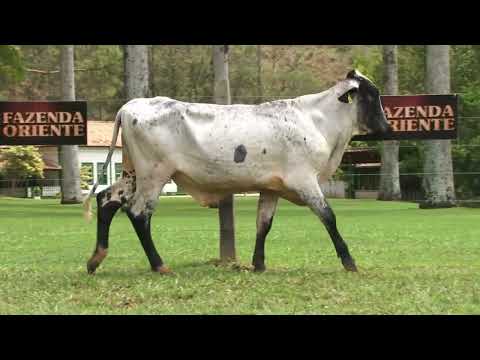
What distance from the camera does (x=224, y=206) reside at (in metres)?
9.66

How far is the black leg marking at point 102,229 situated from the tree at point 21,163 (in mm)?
35833

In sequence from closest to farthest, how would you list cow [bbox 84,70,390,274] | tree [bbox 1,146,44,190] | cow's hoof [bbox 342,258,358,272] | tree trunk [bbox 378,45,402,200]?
cow [bbox 84,70,390,274], cow's hoof [bbox 342,258,358,272], tree trunk [bbox 378,45,402,200], tree [bbox 1,146,44,190]

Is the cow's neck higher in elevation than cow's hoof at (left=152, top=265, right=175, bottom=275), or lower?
higher

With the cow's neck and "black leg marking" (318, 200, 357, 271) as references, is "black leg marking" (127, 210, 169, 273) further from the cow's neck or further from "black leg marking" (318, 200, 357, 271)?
the cow's neck

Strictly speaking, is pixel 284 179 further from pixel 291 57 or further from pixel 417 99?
pixel 291 57

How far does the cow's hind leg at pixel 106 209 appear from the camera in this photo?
8.21 metres

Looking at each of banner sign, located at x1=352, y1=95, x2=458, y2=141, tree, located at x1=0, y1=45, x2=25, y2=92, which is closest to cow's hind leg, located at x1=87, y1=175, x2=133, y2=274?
banner sign, located at x1=352, y1=95, x2=458, y2=141

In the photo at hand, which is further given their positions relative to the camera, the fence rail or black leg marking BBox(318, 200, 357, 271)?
the fence rail

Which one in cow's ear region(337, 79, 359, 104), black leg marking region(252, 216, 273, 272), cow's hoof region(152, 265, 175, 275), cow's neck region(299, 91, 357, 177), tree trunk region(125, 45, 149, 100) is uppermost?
tree trunk region(125, 45, 149, 100)

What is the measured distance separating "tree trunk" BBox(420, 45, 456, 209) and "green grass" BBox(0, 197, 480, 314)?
32.5 feet

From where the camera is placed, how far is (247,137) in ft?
26.2

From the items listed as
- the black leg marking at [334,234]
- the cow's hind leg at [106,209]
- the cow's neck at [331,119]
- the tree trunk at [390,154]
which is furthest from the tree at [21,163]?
the black leg marking at [334,234]

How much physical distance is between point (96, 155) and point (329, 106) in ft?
129

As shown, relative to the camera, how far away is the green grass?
637cm
